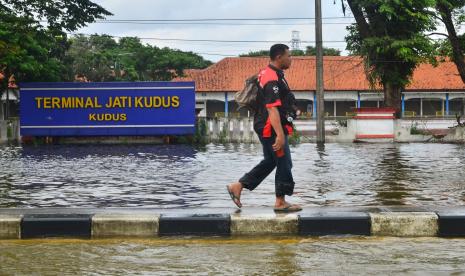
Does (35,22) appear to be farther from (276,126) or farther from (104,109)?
(276,126)

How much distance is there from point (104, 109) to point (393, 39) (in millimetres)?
12390

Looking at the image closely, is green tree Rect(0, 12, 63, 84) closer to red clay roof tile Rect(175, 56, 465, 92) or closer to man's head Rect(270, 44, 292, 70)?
man's head Rect(270, 44, 292, 70)

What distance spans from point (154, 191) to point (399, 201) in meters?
3.04

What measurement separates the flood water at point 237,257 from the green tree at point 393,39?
21813mm

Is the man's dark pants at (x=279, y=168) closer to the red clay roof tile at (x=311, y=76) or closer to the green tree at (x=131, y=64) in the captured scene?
the green tree at (x=131, y=64)

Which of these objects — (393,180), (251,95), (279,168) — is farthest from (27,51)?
(279,168)

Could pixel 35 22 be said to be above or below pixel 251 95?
above

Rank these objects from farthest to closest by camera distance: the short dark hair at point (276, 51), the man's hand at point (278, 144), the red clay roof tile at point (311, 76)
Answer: the red clay roof tile at point (311, 76) → the short dark hair at point (276, 51) → the man's hand at point (278, 144)

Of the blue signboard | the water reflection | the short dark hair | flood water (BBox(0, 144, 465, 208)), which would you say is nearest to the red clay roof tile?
the blue signboard

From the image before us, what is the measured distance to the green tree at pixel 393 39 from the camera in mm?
25922

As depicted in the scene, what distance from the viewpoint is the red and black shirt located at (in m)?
5.90

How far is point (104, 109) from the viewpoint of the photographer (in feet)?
71.5

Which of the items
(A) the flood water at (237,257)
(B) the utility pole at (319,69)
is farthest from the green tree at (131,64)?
(A) the flood water at (237,257)

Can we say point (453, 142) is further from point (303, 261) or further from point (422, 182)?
point (303, 261)
